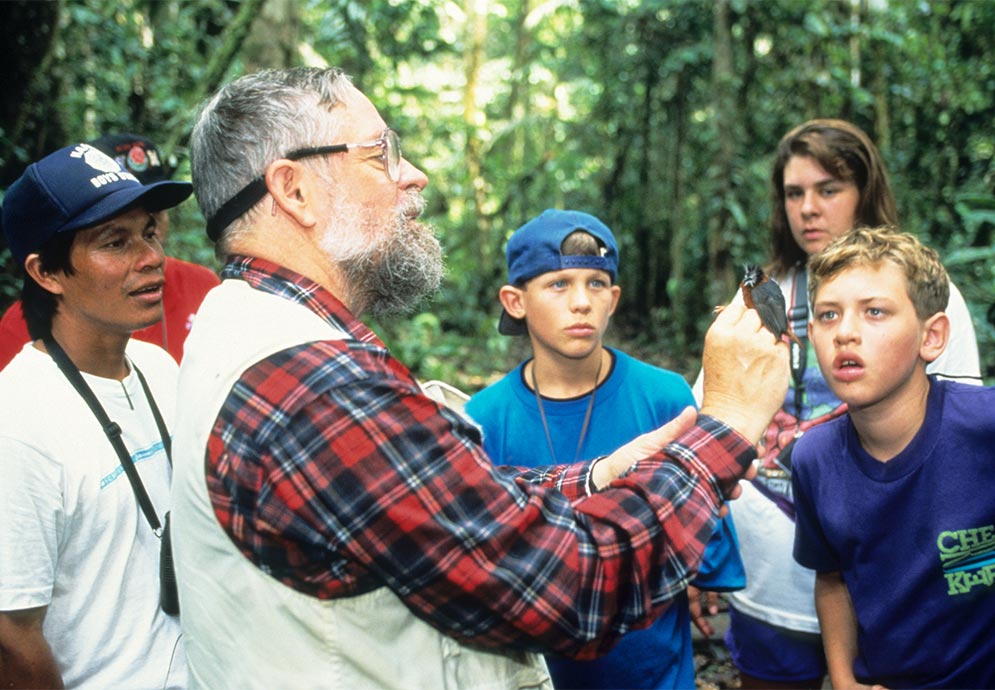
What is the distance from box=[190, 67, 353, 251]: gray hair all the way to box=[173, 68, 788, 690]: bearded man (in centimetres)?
3

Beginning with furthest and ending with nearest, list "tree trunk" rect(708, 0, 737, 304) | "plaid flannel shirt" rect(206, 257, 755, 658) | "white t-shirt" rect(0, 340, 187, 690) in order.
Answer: "tree trunk" rect(708, 0, 737, 304) → "white t-shirt" rect(0, 340, 187, 690) → "plaid flannel shirt" rect(206, 257, 755, 658)

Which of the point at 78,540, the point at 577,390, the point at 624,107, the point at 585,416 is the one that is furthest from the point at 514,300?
the point at 624,107

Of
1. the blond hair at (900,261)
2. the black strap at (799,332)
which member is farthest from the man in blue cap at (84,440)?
the black strap at (799,332)

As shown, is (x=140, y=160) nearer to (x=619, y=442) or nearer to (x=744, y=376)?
(x=619, y=442)

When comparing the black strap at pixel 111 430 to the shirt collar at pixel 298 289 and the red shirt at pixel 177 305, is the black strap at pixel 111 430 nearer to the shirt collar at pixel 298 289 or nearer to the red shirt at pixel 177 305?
the shirt collar at pixel 298 289

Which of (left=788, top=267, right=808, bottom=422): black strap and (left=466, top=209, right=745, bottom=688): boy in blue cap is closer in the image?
(left=466, top=209, right=745, bottom=688): boy in blue cap

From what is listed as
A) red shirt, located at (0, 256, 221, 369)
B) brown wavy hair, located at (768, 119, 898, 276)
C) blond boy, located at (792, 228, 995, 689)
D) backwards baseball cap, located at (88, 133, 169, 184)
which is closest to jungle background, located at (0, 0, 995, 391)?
backwards baseball cap, located at (88, 133, 169, 184)

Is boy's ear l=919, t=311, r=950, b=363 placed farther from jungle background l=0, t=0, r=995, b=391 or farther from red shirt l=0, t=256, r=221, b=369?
jungle background l=0, t=0, r=995, b=391

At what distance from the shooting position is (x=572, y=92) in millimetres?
15688

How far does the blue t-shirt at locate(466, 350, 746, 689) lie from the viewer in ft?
8.02

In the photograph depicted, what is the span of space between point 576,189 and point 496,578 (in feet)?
43.9

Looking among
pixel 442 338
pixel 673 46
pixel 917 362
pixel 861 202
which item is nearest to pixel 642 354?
pixel 442 338

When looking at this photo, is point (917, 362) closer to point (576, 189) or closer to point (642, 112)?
point (642, 112)

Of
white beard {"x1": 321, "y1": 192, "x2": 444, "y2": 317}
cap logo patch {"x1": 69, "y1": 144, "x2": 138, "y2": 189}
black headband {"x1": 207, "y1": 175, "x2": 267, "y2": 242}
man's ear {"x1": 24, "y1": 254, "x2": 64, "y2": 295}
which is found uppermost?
cap logo patch {"x1": 69, "y1": 144, "x2": 138, "y2": 189}
